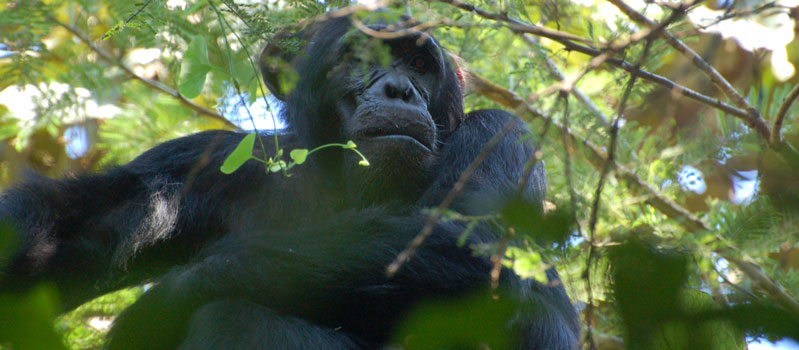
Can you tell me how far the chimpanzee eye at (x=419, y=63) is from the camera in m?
4.86

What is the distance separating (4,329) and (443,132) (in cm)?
342

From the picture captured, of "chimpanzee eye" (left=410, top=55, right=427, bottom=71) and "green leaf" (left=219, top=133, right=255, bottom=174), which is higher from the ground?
"chimpanzee eye" (left=410, top=55, right=427, bottom=71)

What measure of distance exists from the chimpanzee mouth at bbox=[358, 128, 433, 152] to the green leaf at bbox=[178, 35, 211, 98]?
3.29 ft

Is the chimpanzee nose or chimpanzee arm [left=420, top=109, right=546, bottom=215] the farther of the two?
the chimpanzee nose

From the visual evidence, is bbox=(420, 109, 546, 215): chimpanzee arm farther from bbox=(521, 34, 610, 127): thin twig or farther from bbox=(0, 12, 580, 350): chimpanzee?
bbox=(521, 34, 610, 127): thin twig

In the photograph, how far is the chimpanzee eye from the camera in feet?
15.9

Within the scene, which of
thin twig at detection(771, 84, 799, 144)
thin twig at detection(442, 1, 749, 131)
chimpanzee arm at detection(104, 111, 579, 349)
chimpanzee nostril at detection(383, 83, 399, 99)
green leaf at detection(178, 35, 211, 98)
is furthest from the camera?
chimpanzee nostril at detection(383, 83, 399, 99)

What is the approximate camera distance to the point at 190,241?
494 cm

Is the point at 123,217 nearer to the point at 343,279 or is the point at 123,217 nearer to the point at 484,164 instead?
the point at 343,279

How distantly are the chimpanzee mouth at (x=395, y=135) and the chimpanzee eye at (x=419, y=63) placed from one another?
0.77 meters

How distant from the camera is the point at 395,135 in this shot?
13.8 ft

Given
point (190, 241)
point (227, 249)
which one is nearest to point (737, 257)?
point (227, 249)

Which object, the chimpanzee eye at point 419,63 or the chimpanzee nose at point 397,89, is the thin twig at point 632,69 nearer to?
the chimpanzee nose at point 397,89

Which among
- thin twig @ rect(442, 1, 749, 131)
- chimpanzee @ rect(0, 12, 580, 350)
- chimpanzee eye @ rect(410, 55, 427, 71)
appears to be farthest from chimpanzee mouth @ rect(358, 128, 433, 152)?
thin twig @ rect(442, 1, 749, 131)
